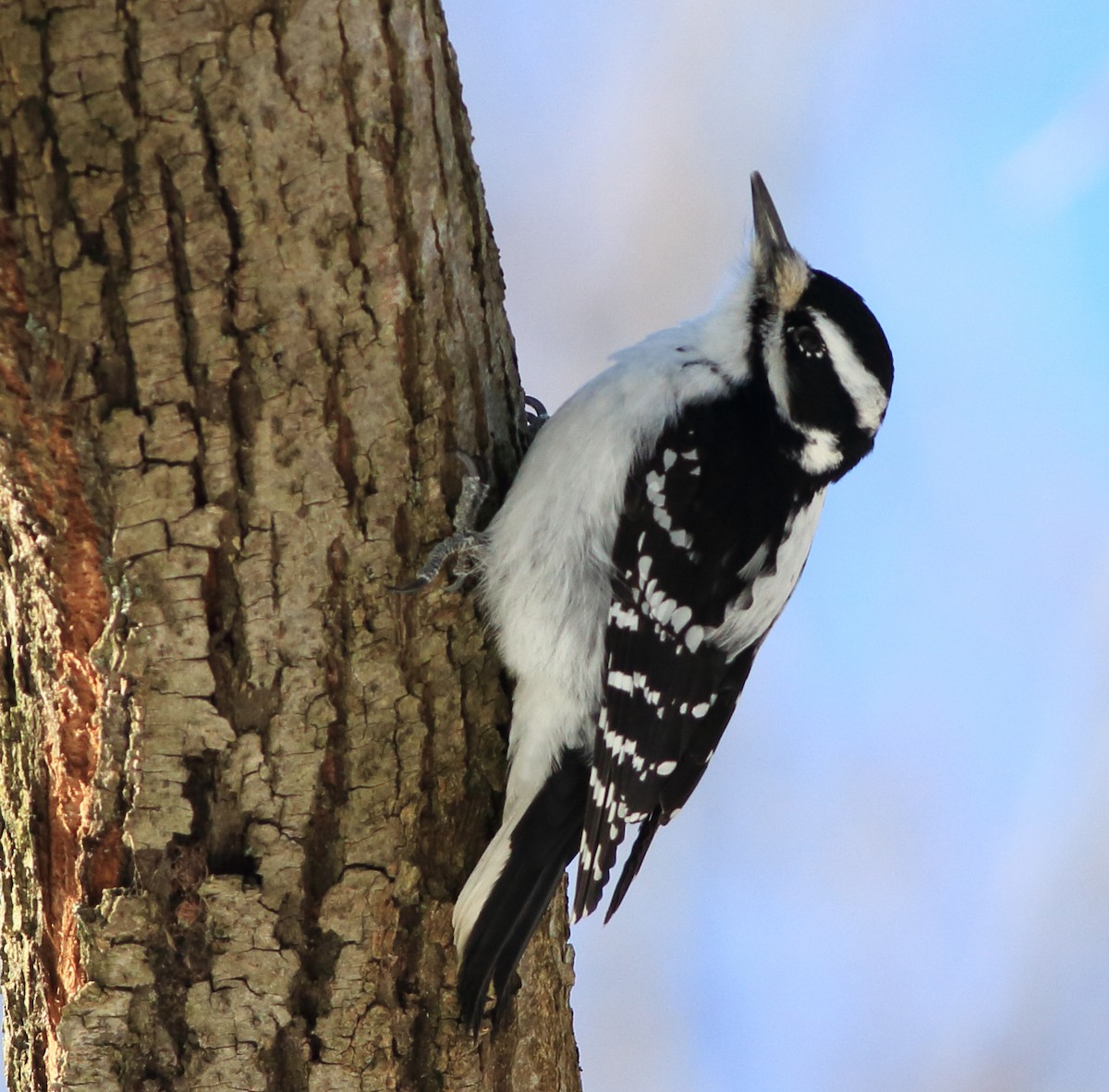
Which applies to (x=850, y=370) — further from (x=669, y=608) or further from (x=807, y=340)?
(x=669, y=608)

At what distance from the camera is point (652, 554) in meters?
2.88

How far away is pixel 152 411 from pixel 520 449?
3.12 ft

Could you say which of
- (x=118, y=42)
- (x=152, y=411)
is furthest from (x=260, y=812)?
(x=118, y=42)

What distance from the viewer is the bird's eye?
304 centimetres

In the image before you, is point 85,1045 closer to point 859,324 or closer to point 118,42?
point 118,42

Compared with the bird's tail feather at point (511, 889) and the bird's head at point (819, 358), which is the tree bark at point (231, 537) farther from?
the bird's head at point (819, 358)

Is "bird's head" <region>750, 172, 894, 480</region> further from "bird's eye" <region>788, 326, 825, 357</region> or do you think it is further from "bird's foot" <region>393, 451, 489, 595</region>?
"bird's foot" <region>393, 451, 489, 595</region>

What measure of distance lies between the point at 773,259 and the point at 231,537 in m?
1.68

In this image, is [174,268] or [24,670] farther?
[24,670]

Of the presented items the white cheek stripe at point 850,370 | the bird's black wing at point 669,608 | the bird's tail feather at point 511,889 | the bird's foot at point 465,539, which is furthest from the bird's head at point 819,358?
the bird's tail feather at point 511,889

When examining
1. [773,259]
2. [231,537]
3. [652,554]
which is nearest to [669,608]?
[652,554]

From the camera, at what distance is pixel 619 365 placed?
3.01 metres

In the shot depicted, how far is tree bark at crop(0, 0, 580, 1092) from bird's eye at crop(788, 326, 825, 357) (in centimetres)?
95

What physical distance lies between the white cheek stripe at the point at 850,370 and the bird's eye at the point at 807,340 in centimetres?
2
